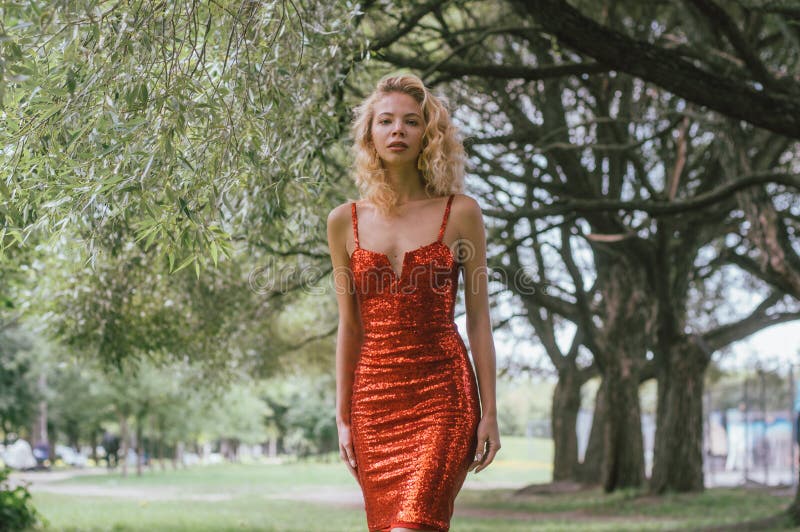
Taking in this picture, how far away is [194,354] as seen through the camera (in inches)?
516

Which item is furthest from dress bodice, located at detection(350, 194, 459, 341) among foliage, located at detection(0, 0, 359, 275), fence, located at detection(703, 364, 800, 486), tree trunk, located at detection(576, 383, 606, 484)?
tree trunk, located at detection(576, 383, 606, 484)

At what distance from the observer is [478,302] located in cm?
375

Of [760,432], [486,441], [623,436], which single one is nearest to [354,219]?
[486,441]

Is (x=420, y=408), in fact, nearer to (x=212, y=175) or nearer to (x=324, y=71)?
(x=212, y=175)

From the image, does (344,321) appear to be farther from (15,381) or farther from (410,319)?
(15,381)

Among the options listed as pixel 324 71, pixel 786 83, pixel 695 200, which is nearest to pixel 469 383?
pixel 324 71

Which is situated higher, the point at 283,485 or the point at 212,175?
the point at 212,175

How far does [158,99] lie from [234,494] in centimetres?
2069

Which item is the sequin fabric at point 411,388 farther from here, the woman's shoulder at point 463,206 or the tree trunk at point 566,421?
the tree trunk at point 566,421

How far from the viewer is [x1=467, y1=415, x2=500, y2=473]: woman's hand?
358 centimetres

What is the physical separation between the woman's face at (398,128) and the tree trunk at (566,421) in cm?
1880

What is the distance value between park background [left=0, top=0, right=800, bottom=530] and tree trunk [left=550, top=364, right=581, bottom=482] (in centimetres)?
6

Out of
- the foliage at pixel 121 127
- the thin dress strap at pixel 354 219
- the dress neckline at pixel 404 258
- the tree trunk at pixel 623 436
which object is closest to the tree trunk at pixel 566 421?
the tree trunk at pixel 623 436

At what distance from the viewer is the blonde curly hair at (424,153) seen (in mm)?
3797
